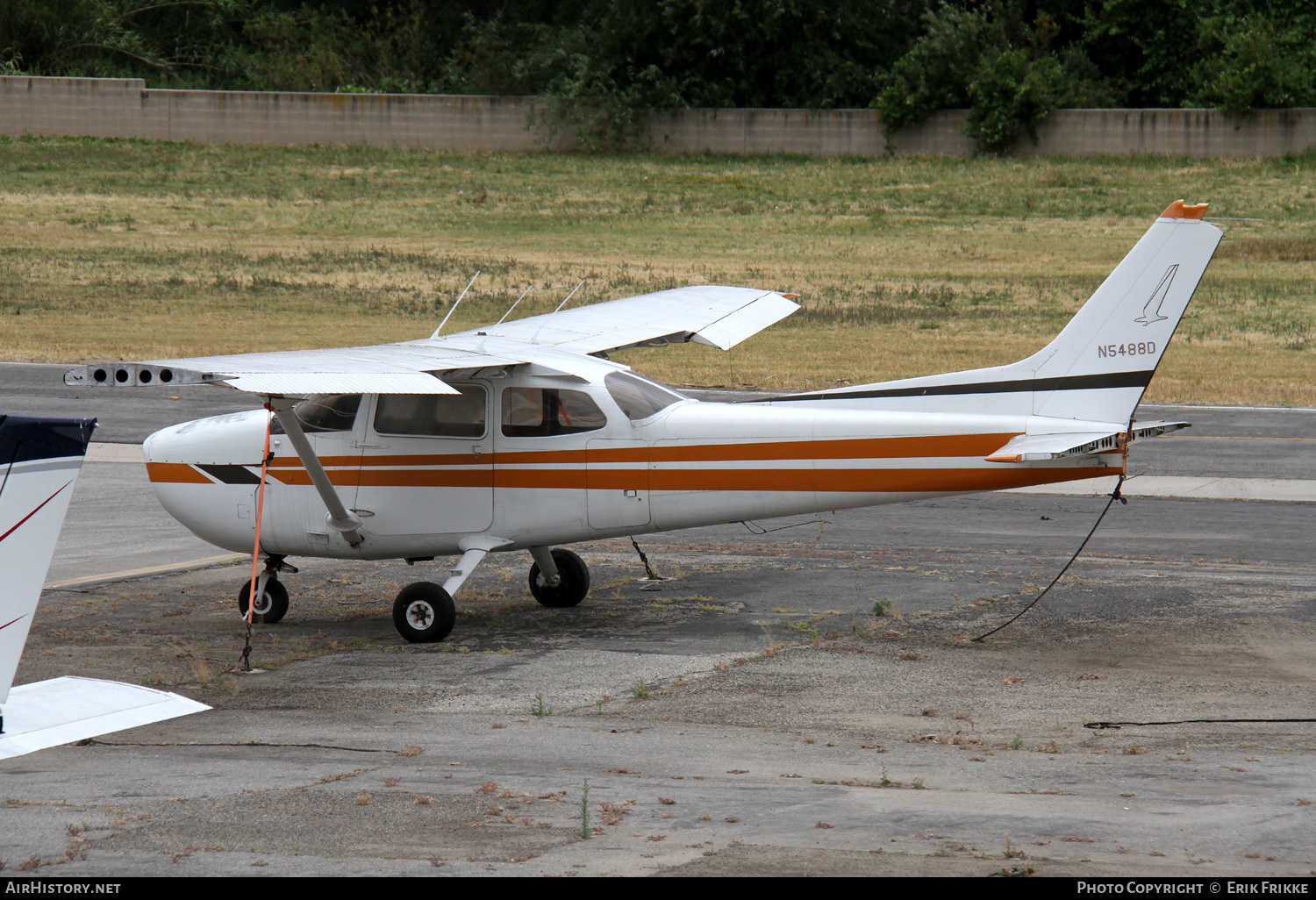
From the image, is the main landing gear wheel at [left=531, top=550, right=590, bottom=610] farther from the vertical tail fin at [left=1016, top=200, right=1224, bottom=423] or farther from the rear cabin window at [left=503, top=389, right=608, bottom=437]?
the vertical tail fin at [left=1016, top=200, right=1224, bottom=423]

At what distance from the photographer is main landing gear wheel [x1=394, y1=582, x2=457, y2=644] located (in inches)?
448

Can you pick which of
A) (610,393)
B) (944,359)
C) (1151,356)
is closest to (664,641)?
(610,393)

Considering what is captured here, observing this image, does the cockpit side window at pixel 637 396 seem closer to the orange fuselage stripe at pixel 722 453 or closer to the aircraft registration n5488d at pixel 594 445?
the aircraft registration n5488d at pixel 594 445

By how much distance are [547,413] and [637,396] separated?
0.73m

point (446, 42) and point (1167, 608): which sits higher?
point (446, 42)

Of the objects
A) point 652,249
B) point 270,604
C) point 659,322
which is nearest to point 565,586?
point 270,604

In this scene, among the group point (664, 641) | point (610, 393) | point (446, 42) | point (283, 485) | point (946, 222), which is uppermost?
point (446, 42)

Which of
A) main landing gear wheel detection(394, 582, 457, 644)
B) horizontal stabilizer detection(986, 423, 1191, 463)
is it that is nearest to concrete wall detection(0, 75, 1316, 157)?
horizontal stabilizer detection(986, 423, 1191, 463)

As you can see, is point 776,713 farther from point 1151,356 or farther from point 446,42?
point 446,42

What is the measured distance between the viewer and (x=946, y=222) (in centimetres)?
4700

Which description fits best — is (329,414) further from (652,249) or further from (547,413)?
(652,249)

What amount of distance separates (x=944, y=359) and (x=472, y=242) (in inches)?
801

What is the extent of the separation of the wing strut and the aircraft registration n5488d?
2 cm

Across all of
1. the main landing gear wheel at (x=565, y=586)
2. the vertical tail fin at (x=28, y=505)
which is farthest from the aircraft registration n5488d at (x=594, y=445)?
the vertical tail fin at (x=28, y=505)
